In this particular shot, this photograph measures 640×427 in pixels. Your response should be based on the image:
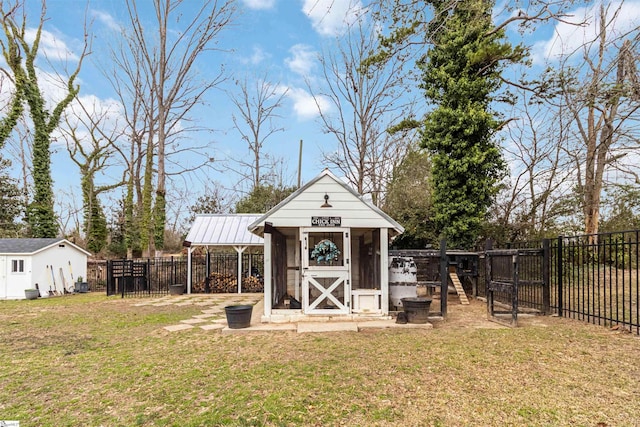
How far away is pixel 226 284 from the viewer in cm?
1549

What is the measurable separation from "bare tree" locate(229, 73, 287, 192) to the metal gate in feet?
59.3

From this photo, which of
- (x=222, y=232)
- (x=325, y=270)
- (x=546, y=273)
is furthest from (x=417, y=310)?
(x=222, y=232)

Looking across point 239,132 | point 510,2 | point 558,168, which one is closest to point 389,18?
point 510,2

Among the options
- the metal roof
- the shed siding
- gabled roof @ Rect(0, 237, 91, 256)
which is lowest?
gabled roof @ Rect(0, 237, 91, 256)

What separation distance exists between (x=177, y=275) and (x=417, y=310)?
1225 cm

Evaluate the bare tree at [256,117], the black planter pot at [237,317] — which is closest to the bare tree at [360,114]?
the bare tree at [256,117]

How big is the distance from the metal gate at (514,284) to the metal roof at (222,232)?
8711 millimetres

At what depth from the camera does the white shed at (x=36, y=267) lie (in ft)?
48.5

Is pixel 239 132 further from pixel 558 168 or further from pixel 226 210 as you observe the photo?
pixel 558 168

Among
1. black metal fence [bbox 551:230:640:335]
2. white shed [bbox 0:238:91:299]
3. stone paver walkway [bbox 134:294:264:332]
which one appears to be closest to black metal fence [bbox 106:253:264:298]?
stone paver walkway [bbox 134:294:264:332]

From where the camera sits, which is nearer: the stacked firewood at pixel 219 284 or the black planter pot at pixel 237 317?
the black planter pot at pixel 237 317

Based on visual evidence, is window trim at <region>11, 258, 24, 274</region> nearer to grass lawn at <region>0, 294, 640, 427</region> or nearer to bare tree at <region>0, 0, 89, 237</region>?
bare tree at <region>0, 0, 89, 237</region>

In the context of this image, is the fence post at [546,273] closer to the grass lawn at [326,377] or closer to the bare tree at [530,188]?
the grass lawn at [326,377]

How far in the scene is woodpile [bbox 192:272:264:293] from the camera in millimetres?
15336
